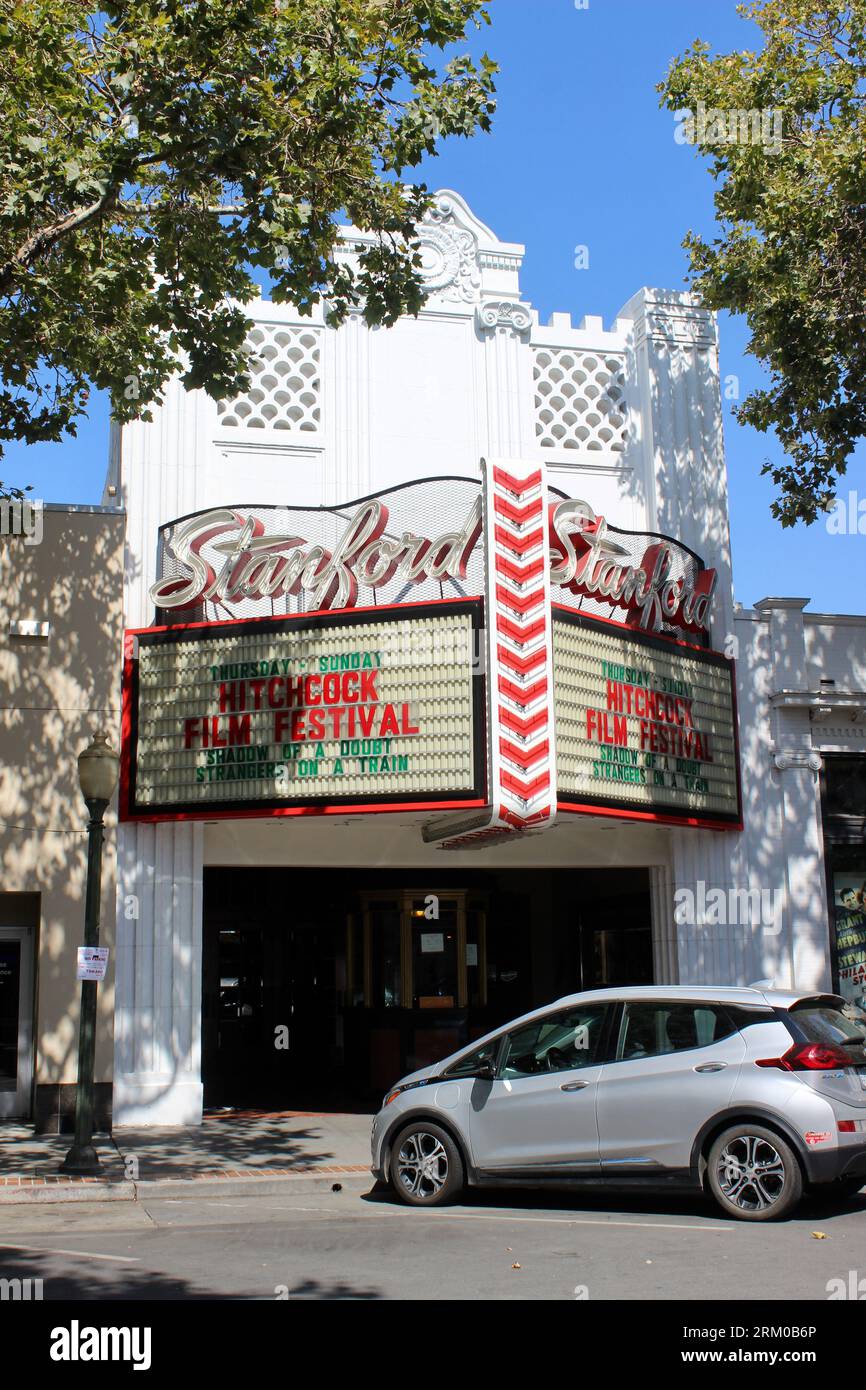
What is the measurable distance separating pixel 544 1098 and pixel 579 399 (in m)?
11.7

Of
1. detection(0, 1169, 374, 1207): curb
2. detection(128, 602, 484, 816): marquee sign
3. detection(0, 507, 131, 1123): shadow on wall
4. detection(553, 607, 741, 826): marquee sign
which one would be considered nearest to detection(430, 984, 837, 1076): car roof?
detection(0, 1169, 374, 1207): curb

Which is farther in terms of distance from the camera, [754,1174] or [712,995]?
[712,995]

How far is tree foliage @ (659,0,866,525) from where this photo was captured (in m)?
16.1

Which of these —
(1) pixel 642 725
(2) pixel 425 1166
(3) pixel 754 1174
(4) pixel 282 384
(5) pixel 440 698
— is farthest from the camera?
(4) pixel 282 384

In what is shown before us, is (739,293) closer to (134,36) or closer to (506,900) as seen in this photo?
(134,36)

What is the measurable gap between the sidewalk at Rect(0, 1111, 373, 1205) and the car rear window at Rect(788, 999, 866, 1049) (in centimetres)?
439

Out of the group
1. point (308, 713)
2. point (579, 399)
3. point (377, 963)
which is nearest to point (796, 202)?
point (579, 399)

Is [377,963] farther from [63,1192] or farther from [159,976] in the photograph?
[63,1192]

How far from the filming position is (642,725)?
54.4 feet

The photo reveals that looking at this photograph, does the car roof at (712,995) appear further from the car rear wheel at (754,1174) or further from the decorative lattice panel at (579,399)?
the decorative lattice panel at (579,399)

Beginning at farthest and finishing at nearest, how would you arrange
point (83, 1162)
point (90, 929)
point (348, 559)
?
point (348, 559), point (90, 929), point (83, 1162)

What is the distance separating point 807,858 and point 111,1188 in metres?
10.7

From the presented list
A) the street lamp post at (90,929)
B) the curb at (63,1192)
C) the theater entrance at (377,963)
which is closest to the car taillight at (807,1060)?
the curb at (63,1192)

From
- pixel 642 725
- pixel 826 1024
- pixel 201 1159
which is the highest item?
pixel 642 725
